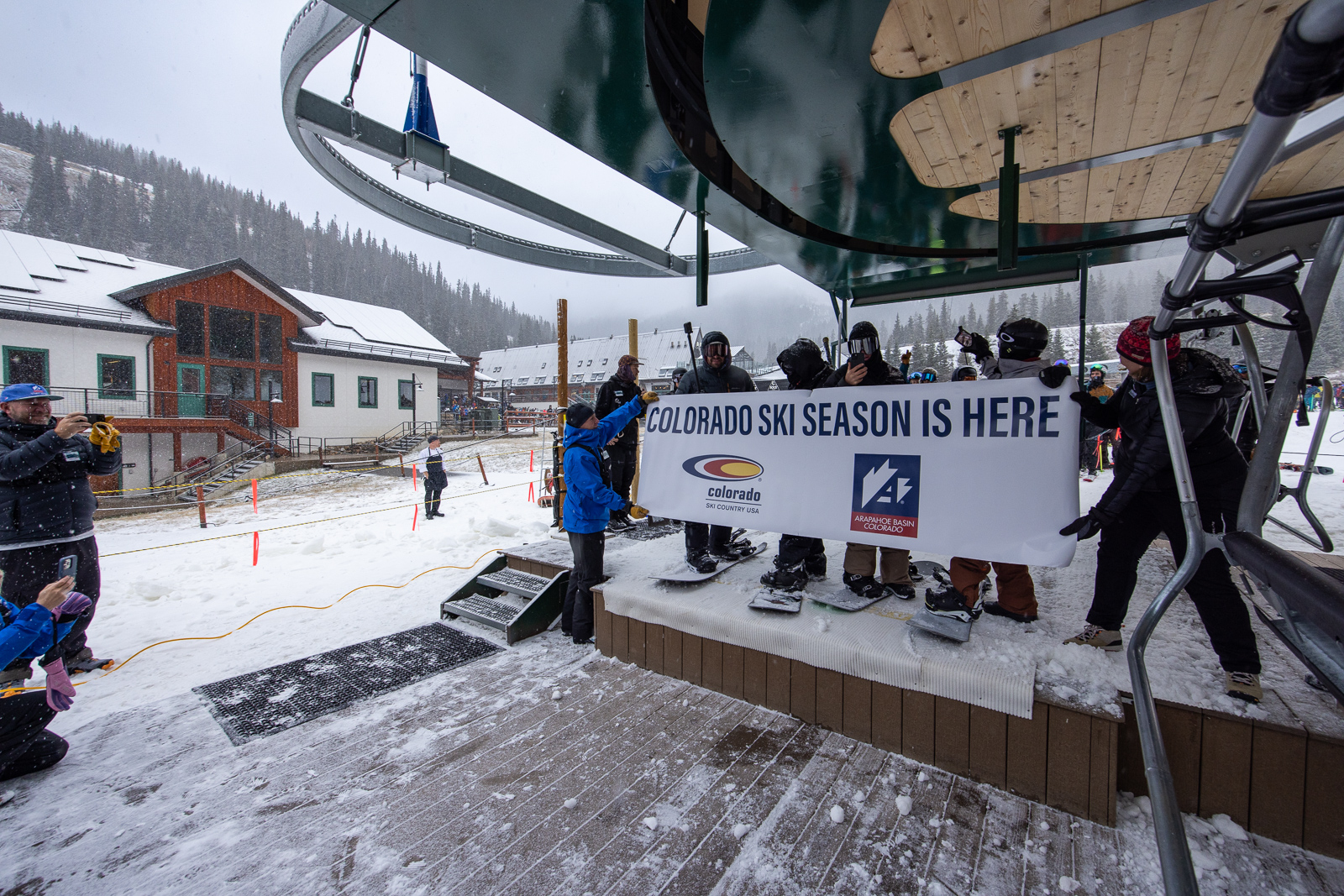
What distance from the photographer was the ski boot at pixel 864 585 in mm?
3184

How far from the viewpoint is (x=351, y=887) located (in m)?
1.81

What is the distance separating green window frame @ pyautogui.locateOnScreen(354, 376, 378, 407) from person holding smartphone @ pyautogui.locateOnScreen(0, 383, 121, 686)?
2063 cm

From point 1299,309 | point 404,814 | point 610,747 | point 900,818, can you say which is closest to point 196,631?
point 404,814

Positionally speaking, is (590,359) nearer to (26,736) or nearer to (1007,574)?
(26,736)

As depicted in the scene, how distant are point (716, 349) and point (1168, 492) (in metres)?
2.82

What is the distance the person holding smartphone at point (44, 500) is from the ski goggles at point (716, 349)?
419 centimetres

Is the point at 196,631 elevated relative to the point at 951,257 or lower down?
lower down

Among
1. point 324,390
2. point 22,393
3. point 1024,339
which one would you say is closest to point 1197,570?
point 1024,339

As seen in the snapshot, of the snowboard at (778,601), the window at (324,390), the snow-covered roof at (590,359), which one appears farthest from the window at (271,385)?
the snowboard at (778,601)

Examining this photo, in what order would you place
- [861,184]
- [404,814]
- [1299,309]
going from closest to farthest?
[1299,309] → [404,814] → [861,184]

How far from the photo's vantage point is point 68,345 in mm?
15188

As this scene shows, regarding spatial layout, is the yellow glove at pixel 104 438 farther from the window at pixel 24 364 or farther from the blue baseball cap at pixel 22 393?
the window at pixel 24 364

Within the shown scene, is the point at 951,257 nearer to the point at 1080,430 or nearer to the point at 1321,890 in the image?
the point at 1080,430

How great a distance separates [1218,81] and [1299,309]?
6.51 ft
